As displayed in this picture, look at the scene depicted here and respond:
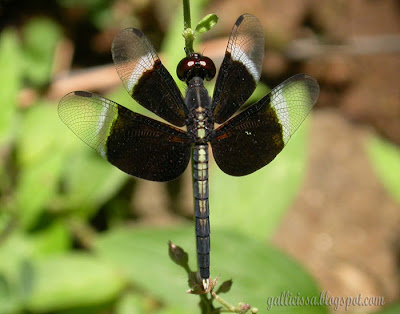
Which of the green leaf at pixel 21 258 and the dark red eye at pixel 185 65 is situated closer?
the dark red eye at pixel 185 65

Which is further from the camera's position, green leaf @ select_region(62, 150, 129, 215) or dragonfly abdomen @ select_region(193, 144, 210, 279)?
green leaf @ select_region(62, 150, 129, 215)

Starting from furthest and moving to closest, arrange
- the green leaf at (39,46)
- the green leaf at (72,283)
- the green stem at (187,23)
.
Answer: the green leaf at (39,46) → the green leaf at (72,283) → the green stem at (187,23)

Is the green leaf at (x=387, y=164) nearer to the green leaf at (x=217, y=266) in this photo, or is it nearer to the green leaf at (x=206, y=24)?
the green leaf at (x=217, y=266)

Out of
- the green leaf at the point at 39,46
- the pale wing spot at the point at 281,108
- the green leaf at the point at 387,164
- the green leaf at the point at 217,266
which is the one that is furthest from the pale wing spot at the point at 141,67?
the green leaf at the point at 39,46

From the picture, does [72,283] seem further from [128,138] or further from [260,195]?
[128,138]

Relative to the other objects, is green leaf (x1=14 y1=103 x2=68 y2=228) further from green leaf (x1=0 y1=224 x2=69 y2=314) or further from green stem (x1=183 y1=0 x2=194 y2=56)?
green stem (x1=183 y1=0 x2=194 y2=56)

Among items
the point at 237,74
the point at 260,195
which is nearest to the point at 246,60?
the point at 237,74

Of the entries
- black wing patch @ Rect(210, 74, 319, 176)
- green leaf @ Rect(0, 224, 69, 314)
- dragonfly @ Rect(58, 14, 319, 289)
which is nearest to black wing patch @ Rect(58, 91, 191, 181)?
dragonfly @ Rect(58, 14, 319, 289)
